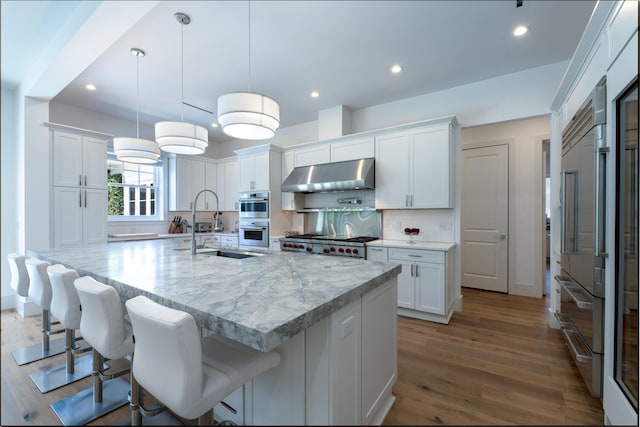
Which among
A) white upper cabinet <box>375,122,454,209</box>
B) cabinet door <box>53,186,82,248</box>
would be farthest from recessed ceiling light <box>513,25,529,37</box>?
cabinet door <box>53,186,82,248</box>

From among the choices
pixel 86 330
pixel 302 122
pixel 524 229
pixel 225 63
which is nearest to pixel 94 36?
pixel 225 63

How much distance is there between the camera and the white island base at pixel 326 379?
1190mm

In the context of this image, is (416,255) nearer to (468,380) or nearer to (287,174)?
(468,380)

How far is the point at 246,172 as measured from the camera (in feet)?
17.0

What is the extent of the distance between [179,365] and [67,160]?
4.32m

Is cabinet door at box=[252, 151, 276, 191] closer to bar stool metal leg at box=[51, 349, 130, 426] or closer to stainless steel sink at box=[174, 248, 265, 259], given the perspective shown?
stainless steel sink at box=[174, 248, 265, 259]

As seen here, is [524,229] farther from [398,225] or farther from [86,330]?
[86,330]

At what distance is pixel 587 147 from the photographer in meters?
1.85

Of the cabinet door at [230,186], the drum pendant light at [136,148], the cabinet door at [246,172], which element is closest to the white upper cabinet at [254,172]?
the cabinet door at [246,172]

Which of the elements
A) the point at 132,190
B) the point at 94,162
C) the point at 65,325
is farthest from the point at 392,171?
the point at 132,190

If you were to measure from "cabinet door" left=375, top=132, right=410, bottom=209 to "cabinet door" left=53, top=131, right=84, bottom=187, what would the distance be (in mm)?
4263

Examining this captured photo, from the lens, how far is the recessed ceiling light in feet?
8.56

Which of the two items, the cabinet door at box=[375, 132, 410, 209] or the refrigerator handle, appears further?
the cabinet door at box=[375, 132, 410, 209]

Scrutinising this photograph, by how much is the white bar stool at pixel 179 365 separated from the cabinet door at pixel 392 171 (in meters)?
3.07
